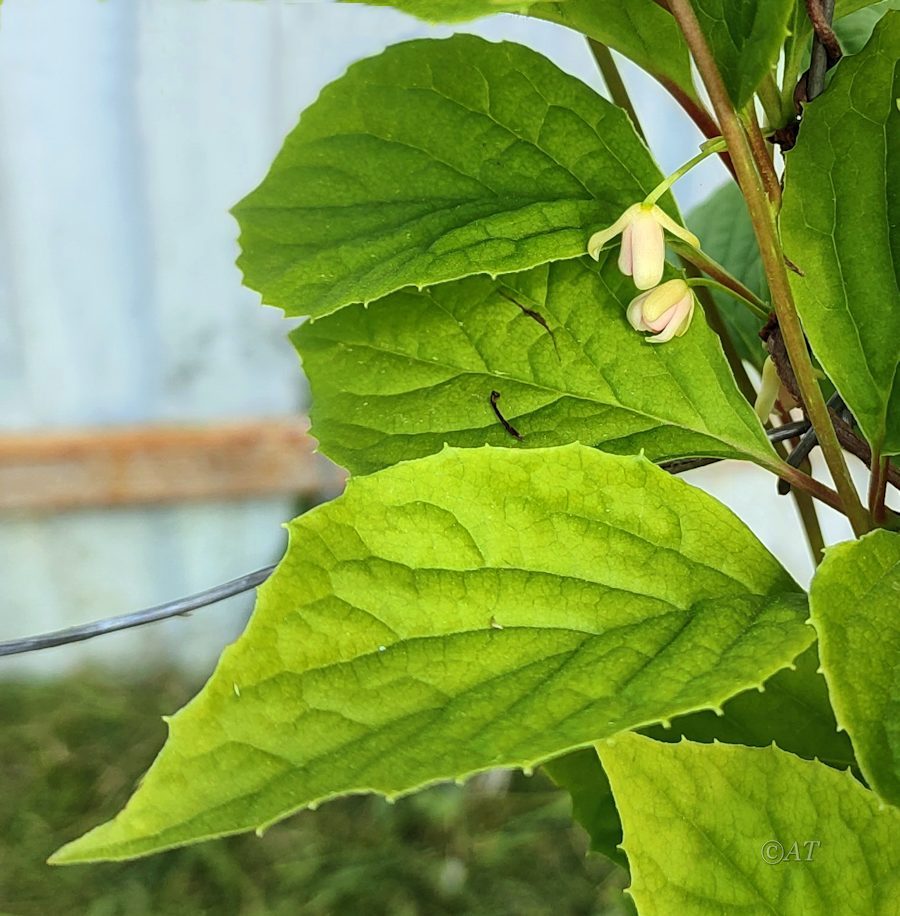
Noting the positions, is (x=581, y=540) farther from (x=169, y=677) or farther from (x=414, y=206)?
(x=169, y=677)

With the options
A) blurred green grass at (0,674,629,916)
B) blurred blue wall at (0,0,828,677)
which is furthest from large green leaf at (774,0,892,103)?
blurred green grass at (0,674,629,916)

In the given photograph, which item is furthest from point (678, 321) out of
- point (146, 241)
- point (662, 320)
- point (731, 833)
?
point (146, 241)

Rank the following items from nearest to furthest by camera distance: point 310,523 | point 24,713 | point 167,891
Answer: point 310,523 < point 167,891 < point 24,713

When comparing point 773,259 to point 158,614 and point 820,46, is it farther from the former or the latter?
point 158,614

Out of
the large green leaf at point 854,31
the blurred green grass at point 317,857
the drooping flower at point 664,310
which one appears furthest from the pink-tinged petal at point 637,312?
the blurred green grass at point 317,857

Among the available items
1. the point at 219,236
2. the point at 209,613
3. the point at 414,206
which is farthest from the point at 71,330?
the point at 414,206

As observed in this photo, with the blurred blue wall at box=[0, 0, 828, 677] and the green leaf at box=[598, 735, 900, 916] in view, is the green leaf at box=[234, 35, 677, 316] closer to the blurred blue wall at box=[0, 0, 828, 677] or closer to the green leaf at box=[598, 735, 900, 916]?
the green leaf at box=[598, 735, 900, 916]
